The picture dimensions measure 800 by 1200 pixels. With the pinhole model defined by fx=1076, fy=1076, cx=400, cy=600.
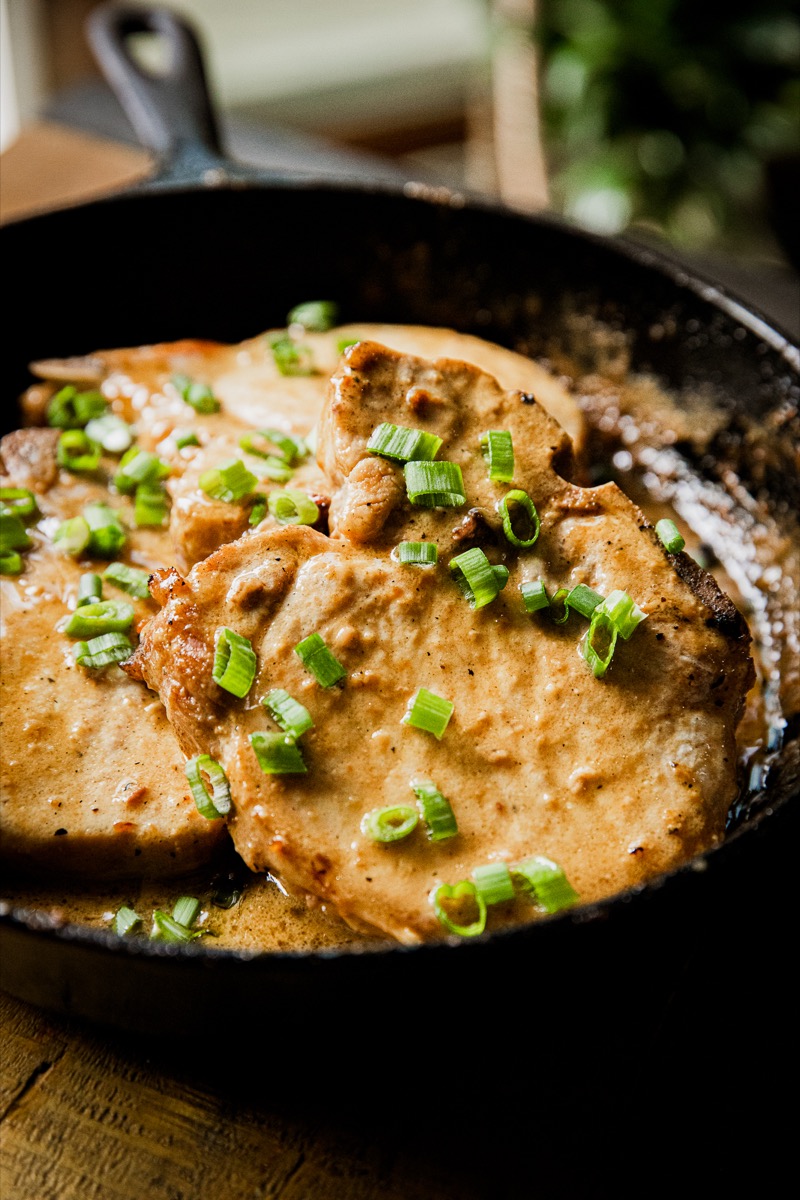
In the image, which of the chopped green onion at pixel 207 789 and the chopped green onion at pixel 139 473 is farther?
the chopped green onion at pixel 139 473

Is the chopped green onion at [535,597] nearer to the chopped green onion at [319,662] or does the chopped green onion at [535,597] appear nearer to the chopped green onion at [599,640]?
the chopped green onion at [599,640]

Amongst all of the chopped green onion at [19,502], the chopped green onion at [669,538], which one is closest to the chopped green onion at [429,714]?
the chopped green onion at [669,538]

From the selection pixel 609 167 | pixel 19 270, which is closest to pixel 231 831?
pixel 19 270

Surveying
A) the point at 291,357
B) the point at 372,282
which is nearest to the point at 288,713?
the point at 291,357

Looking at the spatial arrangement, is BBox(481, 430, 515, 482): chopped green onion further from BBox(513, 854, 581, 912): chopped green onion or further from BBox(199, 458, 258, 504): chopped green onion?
BBox(513, 854, 581, 912): chopped green onion

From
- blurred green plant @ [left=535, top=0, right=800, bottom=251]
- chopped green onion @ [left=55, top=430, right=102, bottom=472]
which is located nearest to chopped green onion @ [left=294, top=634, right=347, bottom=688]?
chopped green onion @ [left=55, top=430, right=102, bottom=472]

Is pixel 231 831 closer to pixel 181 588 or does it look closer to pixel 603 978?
pixel 181 588

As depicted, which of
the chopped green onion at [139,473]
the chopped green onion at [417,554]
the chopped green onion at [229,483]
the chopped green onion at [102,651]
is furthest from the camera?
the chopped green onion at [139,473]
